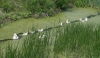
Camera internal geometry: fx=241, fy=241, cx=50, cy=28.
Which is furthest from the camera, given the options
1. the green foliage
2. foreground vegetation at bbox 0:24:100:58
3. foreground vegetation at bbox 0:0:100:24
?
the green foliage

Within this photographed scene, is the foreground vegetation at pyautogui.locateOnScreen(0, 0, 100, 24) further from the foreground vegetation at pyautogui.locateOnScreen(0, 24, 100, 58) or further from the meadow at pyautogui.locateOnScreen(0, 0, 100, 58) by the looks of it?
the foreground vegetation at pyautogui.locateOnScreen(0, 24, 100, 58)

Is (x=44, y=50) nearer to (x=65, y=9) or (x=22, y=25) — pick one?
(x=22, y=25)

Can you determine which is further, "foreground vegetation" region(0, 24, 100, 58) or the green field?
"foreground vegetation" region(0, 24, 100, 58)

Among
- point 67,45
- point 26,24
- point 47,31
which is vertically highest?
point 67,45

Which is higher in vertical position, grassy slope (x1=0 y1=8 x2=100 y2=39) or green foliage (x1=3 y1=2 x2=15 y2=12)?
green foliage (x1=3 y1=2 x2=15 y2=12)

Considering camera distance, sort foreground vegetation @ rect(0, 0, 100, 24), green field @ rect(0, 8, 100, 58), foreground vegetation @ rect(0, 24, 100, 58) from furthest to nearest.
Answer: foreground vegetation @ rect(0, 0, 100, 24)
foreground vegetation @ rect(0, 24, 100, 58)
green field @ rect(0, 8, 100, 58)

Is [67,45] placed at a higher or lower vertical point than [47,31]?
higher

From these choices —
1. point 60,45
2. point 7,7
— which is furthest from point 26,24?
point 60,45

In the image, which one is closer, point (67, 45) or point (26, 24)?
point (67, 45)

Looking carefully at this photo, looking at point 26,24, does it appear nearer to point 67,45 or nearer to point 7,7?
point 7,7

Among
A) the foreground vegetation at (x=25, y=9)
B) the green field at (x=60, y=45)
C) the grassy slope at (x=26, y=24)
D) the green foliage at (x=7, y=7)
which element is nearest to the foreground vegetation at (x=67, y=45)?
the green field at (x=60, y=45)

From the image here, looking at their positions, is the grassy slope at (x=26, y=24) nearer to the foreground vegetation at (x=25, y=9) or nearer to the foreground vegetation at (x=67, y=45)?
the foreground vegetation at (x=25, y=9)

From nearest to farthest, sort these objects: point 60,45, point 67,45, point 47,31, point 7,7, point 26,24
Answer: point 60,45 → point 67,45 → point 47,31 → point 26,24 → point 7,7

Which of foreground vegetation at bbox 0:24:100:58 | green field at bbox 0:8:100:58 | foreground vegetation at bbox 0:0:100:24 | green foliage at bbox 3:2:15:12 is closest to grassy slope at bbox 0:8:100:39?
green field at bbox 0:8:100:58
